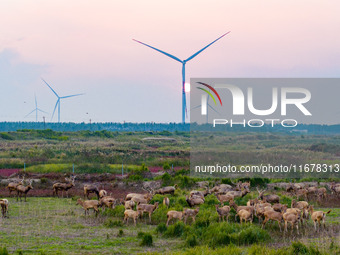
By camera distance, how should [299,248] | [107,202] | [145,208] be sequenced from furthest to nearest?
[107,202], [145,208], [299,248]

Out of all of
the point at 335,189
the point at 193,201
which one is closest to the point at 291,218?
the point at 193,201

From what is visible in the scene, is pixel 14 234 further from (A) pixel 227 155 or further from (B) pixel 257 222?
(A) pixel 227 155

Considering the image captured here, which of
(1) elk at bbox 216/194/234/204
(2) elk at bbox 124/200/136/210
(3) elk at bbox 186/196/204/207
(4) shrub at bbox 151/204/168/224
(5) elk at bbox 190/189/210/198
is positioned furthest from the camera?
(5) elk at bbox 190/189/210/198

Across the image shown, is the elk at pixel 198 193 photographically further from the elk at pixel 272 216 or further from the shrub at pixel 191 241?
the shrub at pixel 191 241

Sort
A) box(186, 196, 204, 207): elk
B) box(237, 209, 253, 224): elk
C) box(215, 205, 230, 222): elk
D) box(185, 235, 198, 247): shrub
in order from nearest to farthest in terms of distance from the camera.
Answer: box(185, 235, 198, 247): shrub → box(237, 209, 253, 224): elk → box(215, 205, 230, 222): elk → box(186, 196, 204, 207): elk

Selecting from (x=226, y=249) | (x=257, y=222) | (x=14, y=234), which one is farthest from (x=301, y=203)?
(x=14, y=234)

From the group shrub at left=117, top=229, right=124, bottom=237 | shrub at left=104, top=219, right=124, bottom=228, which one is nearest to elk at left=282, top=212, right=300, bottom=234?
shrub at left=117, top=229, right=124, bottom=237

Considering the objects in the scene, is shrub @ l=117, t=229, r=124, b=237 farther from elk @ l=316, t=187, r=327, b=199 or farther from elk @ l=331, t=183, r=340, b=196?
elk @ l=331, t=183, r=340, b=196

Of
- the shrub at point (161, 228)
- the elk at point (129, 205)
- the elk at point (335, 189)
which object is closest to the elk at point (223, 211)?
the shrub at point (161, 228)

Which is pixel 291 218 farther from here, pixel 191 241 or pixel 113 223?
pixel 113 223

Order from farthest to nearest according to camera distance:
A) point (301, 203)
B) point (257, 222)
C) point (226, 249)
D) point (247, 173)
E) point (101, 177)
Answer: point (247, 173) < point (101, 177) < point (301, 203) < point (257, 222) < point (226, 249)

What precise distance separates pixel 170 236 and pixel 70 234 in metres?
3.80

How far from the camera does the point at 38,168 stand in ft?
163

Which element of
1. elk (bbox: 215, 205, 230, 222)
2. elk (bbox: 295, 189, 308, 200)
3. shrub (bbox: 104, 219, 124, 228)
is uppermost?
elk (bbox: 215, 205, 230, 222)
